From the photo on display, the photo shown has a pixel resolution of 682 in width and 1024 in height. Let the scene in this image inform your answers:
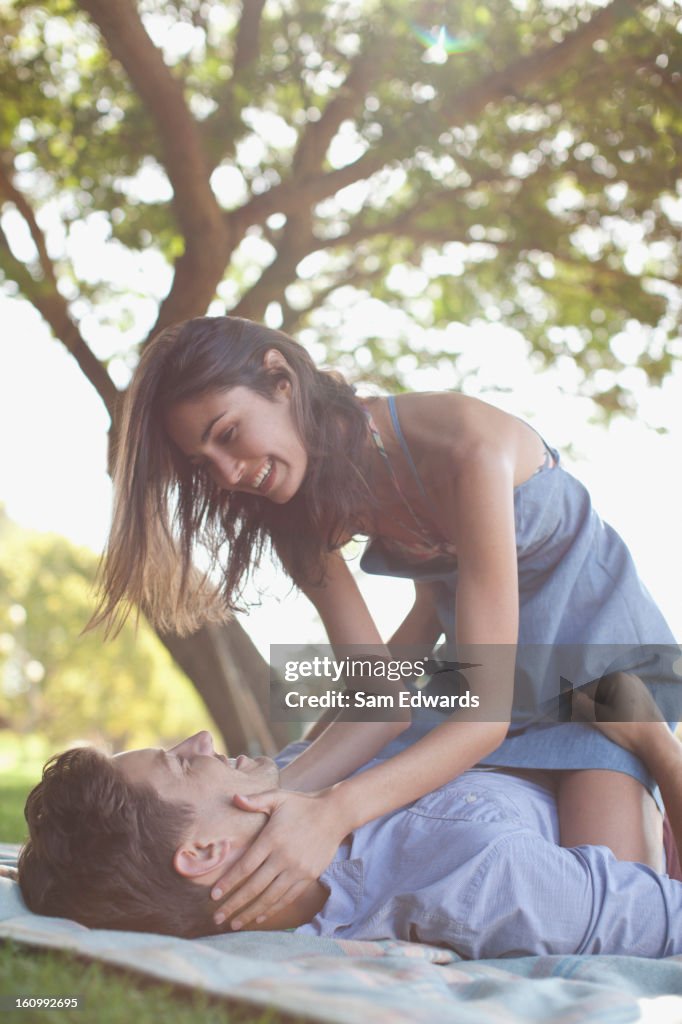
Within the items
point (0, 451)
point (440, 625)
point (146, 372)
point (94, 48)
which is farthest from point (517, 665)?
point (0, 451)

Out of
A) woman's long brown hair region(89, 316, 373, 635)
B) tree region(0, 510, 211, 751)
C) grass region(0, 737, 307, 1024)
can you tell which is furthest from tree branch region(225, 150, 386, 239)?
tree region(0, 510, 211, 751)

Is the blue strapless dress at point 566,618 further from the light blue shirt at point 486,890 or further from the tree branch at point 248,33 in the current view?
the tree branch at point 248,33

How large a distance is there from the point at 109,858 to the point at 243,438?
107 centimetres

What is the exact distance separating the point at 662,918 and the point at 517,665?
0.82m

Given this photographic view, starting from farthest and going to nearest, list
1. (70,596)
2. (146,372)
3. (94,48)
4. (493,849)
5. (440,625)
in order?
(70,596) → (94,48) → (440,625) → (146,372) → (493,849)

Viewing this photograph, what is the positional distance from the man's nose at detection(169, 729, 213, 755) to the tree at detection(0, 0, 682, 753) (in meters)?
3.66

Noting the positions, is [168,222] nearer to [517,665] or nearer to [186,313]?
[186,313]

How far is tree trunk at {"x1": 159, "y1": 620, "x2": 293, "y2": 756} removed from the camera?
6.18m

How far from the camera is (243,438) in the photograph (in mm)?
2570

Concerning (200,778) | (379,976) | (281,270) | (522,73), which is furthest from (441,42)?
(379,976)

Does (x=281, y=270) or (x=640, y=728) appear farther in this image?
(x=281, y=270)

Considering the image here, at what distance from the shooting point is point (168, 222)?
6.62m

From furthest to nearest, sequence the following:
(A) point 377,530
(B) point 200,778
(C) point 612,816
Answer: (A) point 377,530 → (C) point 612,816 → (B) point 200,778

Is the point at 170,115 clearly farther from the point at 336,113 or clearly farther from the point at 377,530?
the point at 377,530
